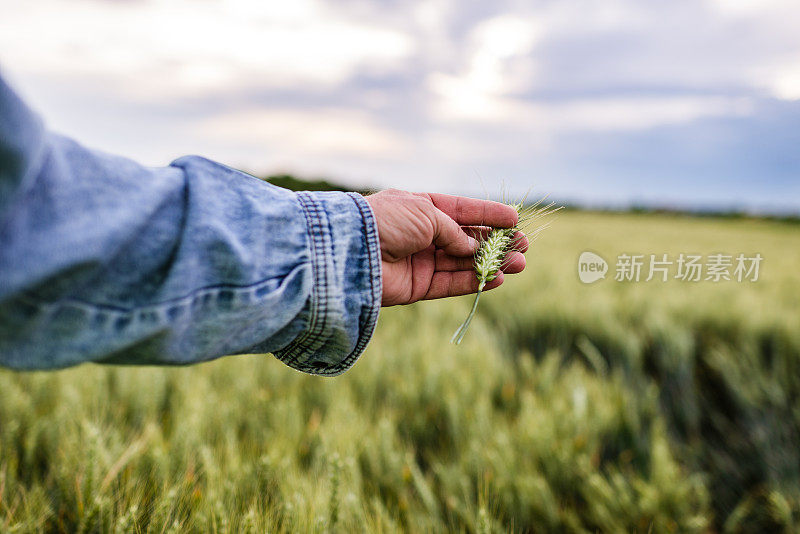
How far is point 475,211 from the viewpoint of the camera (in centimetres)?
89

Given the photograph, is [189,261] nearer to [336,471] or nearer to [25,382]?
[336,471]

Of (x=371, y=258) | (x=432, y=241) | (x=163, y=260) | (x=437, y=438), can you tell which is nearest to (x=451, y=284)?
(x=432, y=241)

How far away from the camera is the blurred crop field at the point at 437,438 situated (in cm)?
94

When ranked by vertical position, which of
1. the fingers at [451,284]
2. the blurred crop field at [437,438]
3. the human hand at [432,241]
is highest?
the human hand at [432,241]

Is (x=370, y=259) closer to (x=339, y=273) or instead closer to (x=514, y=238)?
(x=339, y=273)

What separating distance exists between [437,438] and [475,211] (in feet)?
2.76

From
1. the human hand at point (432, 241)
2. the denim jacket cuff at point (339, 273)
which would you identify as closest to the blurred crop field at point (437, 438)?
the denim jacket cuff at point (339, 273)

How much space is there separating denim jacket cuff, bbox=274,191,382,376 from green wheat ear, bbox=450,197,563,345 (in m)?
0.15

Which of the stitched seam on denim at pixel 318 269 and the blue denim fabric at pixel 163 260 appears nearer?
the blue denim fabric at pixel 163 260

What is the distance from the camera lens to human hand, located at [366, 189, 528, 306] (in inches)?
32.3

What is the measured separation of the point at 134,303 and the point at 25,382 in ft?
3.93

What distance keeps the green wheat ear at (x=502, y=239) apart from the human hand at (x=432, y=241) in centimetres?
2

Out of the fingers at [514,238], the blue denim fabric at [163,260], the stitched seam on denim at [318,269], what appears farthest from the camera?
the fingers at [514,238]

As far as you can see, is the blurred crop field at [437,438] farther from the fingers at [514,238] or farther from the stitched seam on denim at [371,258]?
the fingers at [514,238]
